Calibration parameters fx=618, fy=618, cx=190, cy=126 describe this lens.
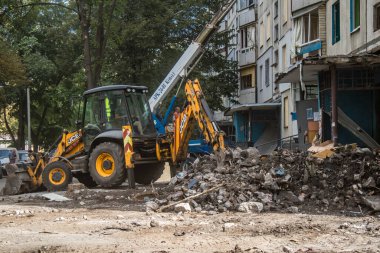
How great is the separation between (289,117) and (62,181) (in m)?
18.9

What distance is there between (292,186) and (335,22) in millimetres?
15512

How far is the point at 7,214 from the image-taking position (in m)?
11.9

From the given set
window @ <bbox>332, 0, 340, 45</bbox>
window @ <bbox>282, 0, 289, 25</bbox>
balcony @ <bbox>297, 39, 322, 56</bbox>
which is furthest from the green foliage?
window @ <bbox>332, 0, 340, 45</bbox>

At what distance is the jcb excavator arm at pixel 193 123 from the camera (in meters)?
16.0

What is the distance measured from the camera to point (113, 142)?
17188 millimetres

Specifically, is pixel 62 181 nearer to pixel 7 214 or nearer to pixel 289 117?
pixel 7 214

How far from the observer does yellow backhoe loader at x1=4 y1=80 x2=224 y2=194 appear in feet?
55.0

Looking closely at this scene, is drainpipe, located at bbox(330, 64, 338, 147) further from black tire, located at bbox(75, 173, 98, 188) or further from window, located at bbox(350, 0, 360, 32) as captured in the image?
black tire, located at bbox(75, 173, 98, 188)

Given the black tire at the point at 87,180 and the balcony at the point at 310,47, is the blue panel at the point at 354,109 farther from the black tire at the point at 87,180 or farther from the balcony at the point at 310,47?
the balcony at the point at 310,47

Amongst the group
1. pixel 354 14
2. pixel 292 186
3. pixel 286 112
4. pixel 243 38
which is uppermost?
pixel 243 38

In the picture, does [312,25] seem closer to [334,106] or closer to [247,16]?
[334,106]

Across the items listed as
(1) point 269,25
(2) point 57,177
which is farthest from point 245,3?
(2) point 57,177

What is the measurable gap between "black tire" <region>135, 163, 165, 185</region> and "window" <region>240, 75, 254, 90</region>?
29903mm

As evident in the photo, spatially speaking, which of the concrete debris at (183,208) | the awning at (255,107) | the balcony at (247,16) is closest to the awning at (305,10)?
the awning at (255,107)
